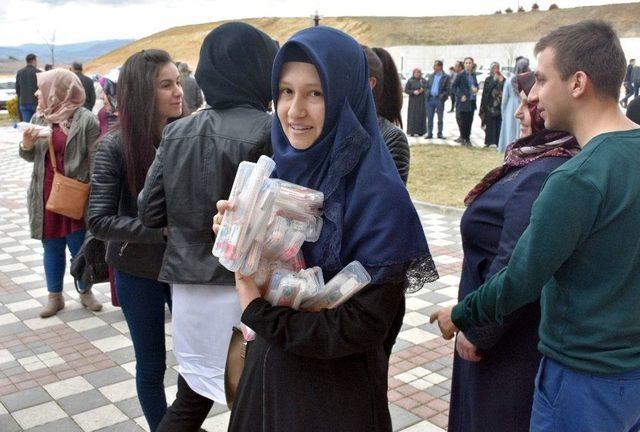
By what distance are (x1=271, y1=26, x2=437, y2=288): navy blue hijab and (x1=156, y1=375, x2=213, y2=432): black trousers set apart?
1.03m

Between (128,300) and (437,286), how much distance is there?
354 cm

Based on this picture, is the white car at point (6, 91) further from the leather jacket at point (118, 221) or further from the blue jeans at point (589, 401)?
the blue jeans at point (589, 401)

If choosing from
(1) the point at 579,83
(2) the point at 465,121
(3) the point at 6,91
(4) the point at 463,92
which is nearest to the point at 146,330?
(1) the point at 579,83

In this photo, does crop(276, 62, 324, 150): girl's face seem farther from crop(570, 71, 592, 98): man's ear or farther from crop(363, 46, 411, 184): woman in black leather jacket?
crop(363, 46, 411, 184): woman in black leather jacket

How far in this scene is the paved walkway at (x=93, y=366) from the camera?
3.54m

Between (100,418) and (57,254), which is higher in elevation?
(57,254)

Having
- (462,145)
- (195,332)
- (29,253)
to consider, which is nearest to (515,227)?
(195,332)

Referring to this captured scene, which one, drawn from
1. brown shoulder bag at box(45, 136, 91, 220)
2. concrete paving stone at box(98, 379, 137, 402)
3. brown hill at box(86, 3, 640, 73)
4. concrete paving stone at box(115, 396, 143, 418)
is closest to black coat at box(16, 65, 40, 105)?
brown shoulder bag at box(45, 136, 91, 220)

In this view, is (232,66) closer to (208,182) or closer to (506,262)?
(208,182)

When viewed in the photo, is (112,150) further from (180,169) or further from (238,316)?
(238,316)

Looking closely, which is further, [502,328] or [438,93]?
[438,93]

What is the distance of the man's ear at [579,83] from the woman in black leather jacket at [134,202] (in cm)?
175

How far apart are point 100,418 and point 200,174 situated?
194 centimetres

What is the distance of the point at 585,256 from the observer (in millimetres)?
1705
